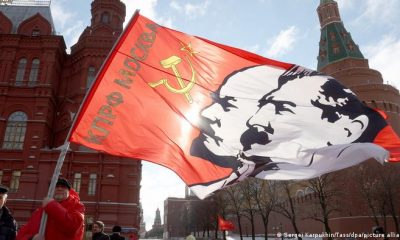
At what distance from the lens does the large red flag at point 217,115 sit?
5855 mm

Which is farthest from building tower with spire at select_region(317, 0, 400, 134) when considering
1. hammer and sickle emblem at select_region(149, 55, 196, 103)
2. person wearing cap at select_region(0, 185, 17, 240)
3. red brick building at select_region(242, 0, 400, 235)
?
person wearing cap at select_region(0, 185, 17, 240)

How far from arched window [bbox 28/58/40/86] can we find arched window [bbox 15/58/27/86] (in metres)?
0.79

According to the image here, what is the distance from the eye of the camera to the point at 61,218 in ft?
12.4

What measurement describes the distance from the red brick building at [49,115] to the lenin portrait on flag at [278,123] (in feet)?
90.2

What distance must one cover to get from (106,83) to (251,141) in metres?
2.69

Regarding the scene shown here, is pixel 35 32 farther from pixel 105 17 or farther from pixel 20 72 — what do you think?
pixel 105 17

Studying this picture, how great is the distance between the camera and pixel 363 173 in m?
39.2

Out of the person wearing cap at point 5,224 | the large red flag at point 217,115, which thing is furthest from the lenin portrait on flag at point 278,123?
the person wearing cap at point 5,224

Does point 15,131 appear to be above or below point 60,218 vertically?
above

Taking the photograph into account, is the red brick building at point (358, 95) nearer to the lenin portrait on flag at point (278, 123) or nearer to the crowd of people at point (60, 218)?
the lenin portrait on flag at point (278, 123)

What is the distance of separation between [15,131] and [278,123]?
34.0 metres

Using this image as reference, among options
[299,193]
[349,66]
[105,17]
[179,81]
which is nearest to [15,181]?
[105,17]

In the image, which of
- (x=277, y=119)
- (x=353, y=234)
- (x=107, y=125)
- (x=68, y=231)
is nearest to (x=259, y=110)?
(x=277, y=119)

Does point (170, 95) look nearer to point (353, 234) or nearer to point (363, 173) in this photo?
point (363, 173)
